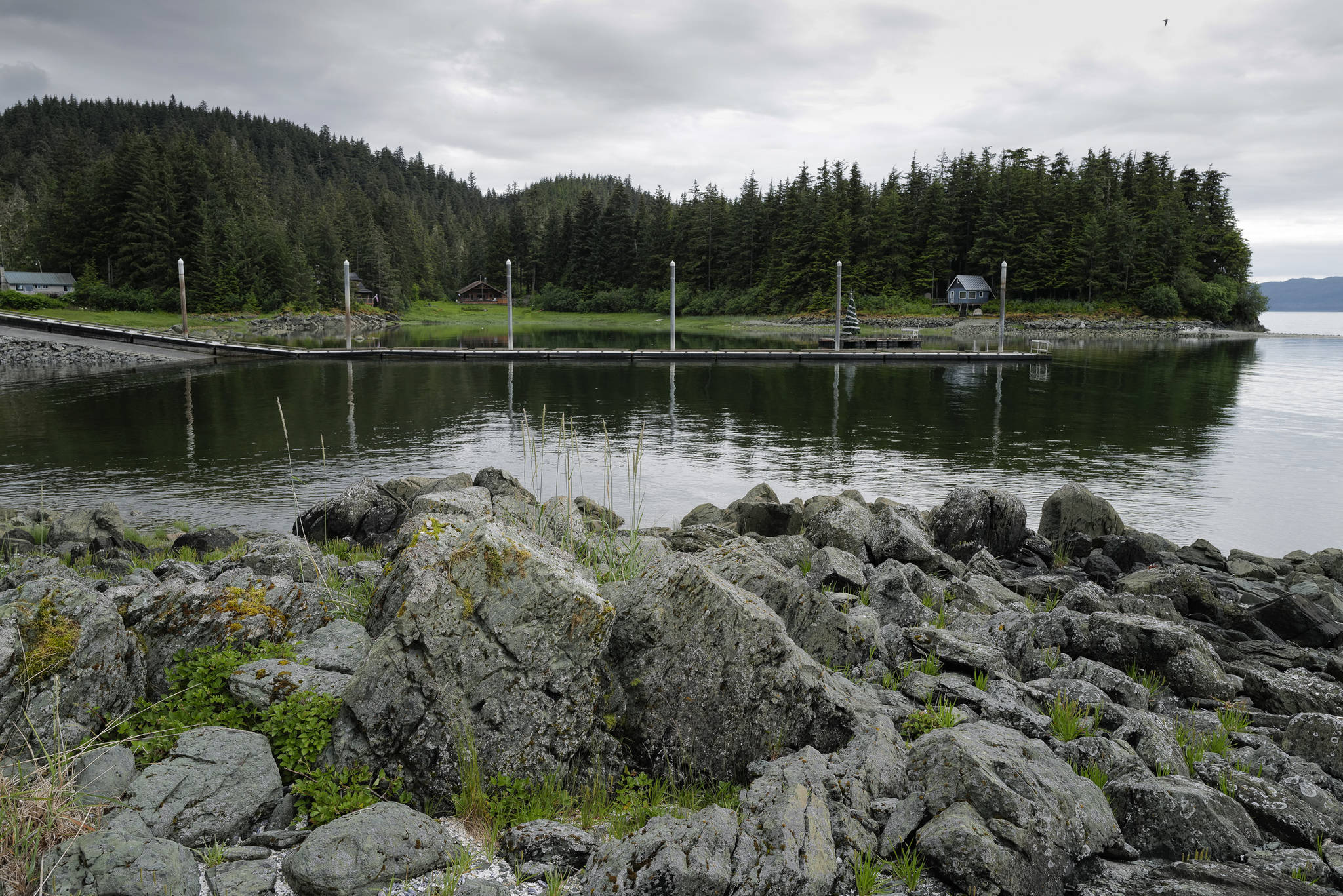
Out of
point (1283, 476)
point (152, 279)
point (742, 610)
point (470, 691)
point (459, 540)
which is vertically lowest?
point (1283, 476)

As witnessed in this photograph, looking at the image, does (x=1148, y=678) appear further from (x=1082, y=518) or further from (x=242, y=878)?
(x=1082, y=518)

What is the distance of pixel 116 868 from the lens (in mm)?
3654

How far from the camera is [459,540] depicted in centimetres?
503

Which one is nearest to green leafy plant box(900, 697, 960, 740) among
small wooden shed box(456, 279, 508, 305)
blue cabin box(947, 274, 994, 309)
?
blue cabin box(947, 274, 994, 309)

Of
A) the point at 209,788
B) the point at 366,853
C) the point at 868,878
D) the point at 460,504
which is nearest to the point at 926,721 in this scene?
the point at 868,878

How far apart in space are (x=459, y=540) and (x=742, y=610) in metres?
1.85

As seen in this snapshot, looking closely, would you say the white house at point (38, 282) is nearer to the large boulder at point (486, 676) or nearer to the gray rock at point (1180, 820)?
the large boulder at point (486, 676)

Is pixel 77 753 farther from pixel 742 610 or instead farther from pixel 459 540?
pixel 742 610

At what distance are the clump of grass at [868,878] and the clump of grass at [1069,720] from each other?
2.07 metres

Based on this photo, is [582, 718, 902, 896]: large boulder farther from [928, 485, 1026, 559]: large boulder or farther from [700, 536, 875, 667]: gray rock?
[928, 485, 1026, 559]: large boulder

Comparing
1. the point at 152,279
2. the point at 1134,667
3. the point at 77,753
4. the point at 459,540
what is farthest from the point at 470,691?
the point at 152,279

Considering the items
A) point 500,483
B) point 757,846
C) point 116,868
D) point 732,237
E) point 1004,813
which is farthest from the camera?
point 732,237

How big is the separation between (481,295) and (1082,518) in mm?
157974

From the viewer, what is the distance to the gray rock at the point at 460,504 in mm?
8250
